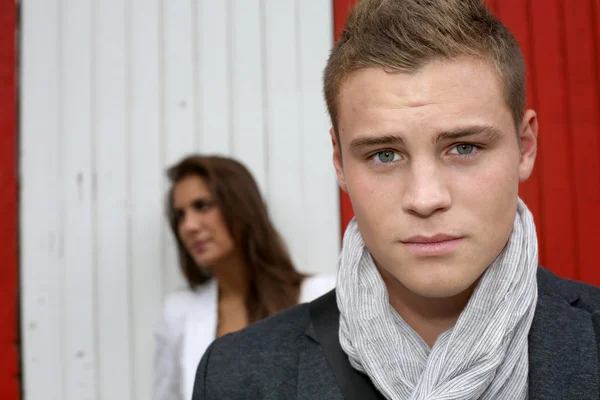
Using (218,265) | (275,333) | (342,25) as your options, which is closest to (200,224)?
(218,265)

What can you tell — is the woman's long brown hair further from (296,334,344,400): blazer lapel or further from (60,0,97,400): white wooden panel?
(296,334,344,400): blazer lapel

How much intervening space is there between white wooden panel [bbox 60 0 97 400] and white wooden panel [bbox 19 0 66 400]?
0.03 m

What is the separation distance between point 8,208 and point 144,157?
578 millimetres

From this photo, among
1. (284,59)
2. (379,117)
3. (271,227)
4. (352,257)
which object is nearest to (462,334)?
(352,257)

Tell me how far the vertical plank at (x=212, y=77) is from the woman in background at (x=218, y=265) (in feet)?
0.47

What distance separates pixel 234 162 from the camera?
8.54 feet

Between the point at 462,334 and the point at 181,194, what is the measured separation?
1.63 meters

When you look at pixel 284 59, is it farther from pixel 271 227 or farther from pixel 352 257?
pixel 352 257

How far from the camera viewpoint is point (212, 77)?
2.68 metres

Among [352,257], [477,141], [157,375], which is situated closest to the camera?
[477,141]

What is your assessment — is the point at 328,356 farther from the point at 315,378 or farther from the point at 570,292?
the point at 570,292

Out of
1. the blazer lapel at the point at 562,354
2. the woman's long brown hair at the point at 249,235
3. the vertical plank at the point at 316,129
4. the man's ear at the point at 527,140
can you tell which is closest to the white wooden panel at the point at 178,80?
the woman's long brown hair at the point at 249,235

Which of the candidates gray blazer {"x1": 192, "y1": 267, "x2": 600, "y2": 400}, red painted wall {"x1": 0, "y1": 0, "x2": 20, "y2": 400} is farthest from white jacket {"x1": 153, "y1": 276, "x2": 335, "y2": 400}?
gray blazer {"x1": 192, "y1": 267, "x2": 600, "y2": 400}

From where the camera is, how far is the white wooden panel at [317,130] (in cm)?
267
